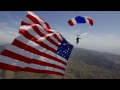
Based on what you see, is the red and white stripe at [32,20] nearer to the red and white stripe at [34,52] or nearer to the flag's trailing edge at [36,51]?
the flag's trailing edge at [36,51]

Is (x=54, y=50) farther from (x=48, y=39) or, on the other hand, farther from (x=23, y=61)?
(x=23, y=61)

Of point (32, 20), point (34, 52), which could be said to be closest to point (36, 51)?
point (34, 52)

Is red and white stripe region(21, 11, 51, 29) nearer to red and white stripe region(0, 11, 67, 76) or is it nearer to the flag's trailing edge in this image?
the flag's trailing edge

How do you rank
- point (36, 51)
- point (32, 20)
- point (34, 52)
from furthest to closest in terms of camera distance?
1. point (32, 20)
2. point (36, 51)
3. point (34, 52)

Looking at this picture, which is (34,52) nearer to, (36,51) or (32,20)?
(36,51)

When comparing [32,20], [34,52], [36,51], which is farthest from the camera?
[32,20]

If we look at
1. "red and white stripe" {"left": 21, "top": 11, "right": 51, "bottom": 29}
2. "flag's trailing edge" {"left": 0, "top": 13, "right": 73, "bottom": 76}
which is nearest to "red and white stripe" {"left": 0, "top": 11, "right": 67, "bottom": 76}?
"flag's trailing edge" {"left": 0, "top": 13, "right": 73, "bottom": 76}
